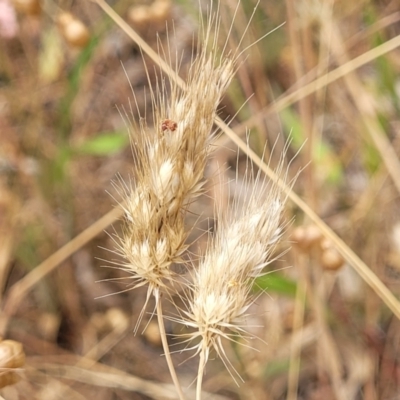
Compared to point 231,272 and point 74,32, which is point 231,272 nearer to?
point 231,272

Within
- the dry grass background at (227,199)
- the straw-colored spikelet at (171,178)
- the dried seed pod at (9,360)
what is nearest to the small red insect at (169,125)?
the straw-colored spikelet at (171,178)

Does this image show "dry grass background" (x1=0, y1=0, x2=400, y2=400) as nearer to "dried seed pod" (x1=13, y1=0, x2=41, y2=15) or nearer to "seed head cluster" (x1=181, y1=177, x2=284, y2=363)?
"dried seed pod" (x1=13, y1=0, x2=41, y2=15)

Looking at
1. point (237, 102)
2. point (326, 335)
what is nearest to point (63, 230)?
point (237, 102)

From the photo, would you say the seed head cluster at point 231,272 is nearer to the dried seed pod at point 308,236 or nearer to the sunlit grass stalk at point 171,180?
the sunlit grass stalk at point 171,180

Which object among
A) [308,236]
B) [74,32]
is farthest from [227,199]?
[74,32]

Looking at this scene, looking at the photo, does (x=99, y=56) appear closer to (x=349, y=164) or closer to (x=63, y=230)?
(x=63, y=230)

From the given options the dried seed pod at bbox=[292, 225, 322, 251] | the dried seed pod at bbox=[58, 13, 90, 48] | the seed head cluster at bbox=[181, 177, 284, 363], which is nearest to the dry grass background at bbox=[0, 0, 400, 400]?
the dried seed pod at bbox=[58, 13, 90, 48]
